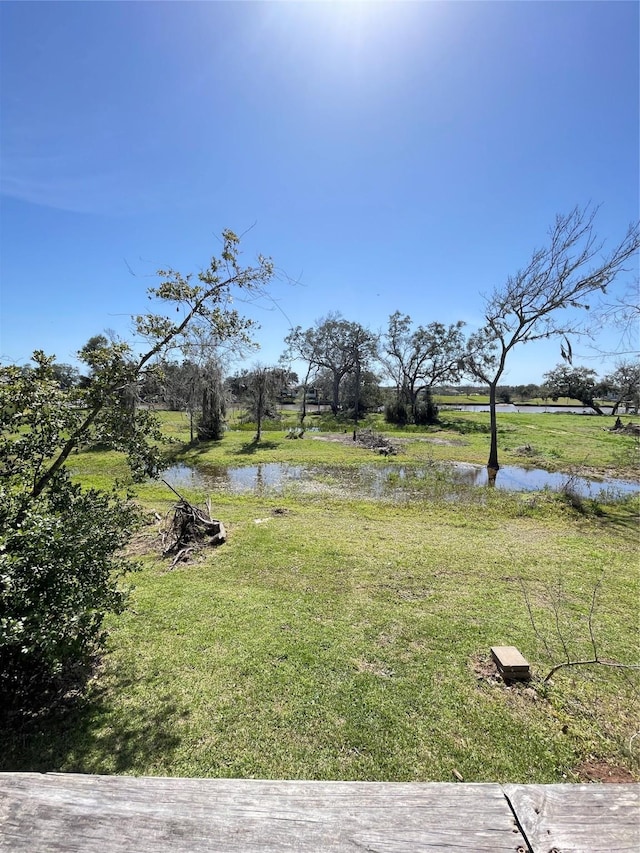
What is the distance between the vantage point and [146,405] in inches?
171

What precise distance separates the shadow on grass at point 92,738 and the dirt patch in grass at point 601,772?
9.27ft

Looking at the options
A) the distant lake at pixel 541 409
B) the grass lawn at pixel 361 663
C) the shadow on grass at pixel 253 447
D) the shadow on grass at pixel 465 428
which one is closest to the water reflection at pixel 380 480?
the shadow on grass at pixel 253 447

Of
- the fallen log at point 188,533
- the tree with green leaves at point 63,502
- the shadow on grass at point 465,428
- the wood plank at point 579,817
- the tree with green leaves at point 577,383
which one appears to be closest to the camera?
the wood plank at point 579,817

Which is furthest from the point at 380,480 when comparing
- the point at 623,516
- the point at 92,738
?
the point at 92,738

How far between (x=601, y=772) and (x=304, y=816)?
309cm

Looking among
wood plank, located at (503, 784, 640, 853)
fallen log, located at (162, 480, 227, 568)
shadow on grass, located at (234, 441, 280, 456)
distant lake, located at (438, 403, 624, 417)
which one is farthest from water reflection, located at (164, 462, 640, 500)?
distant lake, located at (438, 403, 624, 417)

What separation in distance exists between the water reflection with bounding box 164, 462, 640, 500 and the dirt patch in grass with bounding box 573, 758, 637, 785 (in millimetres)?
8396

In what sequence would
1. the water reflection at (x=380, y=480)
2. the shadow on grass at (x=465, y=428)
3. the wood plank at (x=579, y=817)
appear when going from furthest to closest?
1. the shadow on grass at (x=465, y=428)
2. the water reflection at (x=380, y=480)
3. the wood plank at (x=579, y=817)

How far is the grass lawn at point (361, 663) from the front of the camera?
2770mm

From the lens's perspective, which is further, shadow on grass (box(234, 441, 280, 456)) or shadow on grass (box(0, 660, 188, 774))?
shadow on grass (box(234, 441, 280, 456))

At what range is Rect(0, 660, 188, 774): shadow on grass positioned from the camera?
2.62m

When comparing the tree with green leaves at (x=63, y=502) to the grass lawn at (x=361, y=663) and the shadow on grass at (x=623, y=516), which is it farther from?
the shadow on grass at (x=623, y=516)

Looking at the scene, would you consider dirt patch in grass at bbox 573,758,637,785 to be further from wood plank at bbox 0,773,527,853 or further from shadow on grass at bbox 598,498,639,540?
shadow on grass at bbox 598,498,639,540

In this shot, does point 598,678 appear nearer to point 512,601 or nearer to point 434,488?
point 512,601
